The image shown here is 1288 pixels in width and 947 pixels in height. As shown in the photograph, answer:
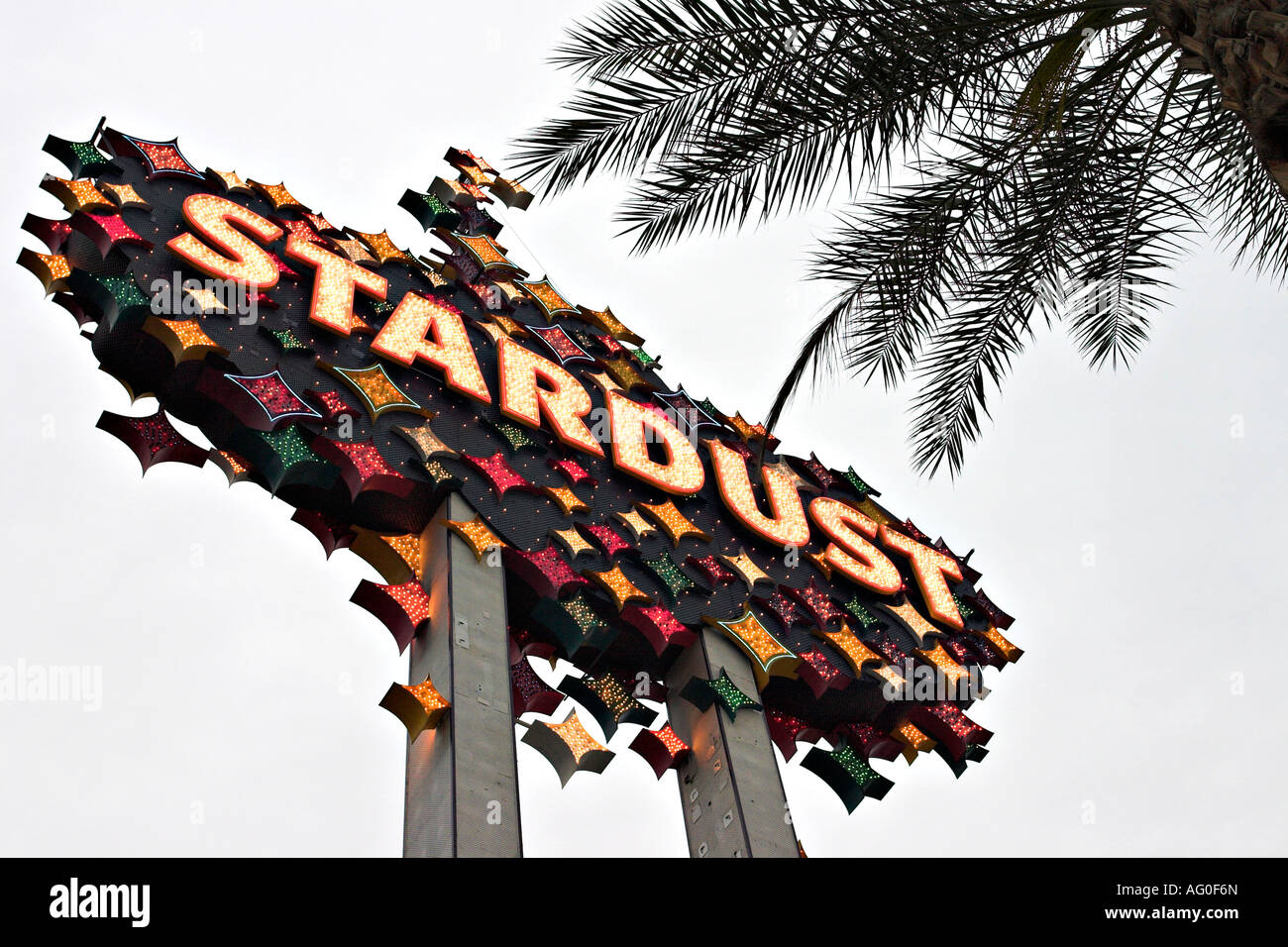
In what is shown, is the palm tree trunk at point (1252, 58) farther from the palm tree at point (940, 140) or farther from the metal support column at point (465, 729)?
the metal support column at point (465, 729)

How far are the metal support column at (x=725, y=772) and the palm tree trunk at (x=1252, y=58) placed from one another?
5198 mm

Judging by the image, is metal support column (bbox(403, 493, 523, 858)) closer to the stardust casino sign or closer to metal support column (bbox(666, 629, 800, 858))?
the stardust casino sign

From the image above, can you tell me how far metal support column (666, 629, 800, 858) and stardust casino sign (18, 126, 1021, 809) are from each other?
142mm

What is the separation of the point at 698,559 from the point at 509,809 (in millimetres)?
3841

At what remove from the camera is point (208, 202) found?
1111 centimetres

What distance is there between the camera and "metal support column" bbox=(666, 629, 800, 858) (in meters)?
9.07

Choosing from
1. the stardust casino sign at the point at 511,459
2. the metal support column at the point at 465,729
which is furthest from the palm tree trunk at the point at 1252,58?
the metal support column at the point at 465,729

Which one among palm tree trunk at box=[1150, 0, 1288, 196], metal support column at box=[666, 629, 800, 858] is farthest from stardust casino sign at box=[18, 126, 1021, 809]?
palm tree trunk at box=[1150, 0, 1288, 196]

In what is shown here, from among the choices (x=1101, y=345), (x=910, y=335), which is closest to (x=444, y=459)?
(x=910, y=335)

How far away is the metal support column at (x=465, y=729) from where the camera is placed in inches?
298

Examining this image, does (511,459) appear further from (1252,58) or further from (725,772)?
(1252,58)

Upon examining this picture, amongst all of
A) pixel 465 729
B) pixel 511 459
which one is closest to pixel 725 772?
pixel 465 729

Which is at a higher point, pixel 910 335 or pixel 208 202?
pixel 208 202
